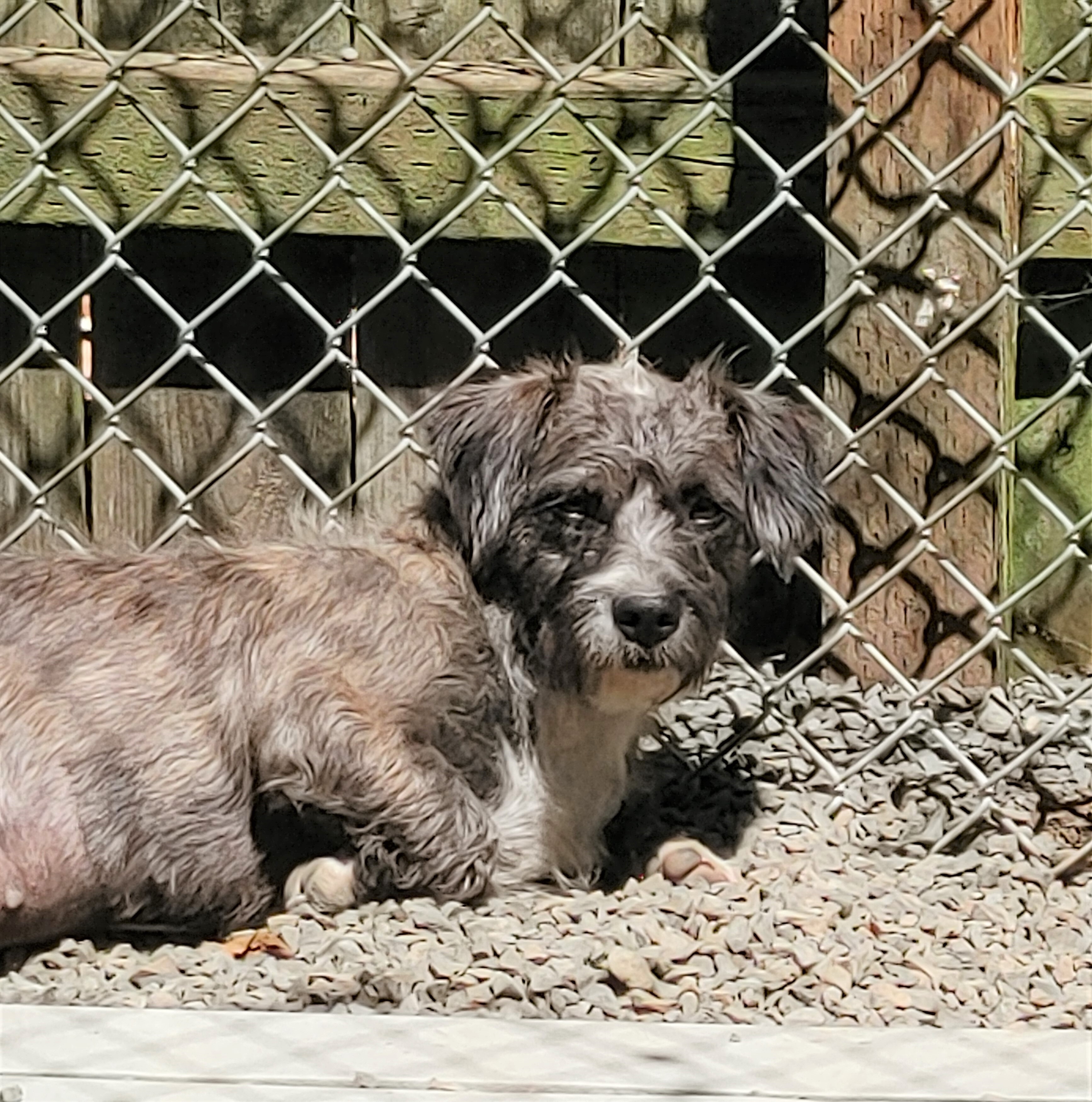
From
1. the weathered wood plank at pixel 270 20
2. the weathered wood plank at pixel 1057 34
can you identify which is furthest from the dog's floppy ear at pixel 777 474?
the weathered wood plank at pixel 270 20

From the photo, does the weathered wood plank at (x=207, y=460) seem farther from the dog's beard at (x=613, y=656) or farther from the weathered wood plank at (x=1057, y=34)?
the weathered wood plank at (x=1057, y=34)

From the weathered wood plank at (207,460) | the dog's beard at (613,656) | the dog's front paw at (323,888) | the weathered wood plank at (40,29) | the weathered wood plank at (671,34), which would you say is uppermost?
the weathered wood plank at (671,34)

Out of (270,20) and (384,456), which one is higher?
(270,20)

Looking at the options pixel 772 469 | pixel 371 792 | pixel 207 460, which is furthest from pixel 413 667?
pixel 207 460

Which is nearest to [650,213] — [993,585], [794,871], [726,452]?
[726,452]

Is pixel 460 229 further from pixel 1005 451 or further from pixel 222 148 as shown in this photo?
pixel 1005 451

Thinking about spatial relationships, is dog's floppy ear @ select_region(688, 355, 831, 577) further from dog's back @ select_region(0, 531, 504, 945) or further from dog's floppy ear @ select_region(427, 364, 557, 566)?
dog's back @ select_region(0, 531, 504, 945)

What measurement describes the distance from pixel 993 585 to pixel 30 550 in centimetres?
165

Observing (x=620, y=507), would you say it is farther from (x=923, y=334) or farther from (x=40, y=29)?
(x=40, y=29)

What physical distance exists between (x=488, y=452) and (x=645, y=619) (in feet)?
1.27

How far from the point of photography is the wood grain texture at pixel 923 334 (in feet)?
11.1

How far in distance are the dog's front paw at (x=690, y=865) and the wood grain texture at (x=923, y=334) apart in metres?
0.53

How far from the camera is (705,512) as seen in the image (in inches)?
119

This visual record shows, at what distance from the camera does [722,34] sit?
358 centimetres
